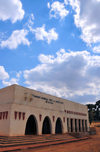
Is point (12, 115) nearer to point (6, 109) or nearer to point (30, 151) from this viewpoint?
point (6, 109)

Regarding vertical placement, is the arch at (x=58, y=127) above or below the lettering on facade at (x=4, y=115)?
below

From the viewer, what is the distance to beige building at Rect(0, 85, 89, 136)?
1684cm

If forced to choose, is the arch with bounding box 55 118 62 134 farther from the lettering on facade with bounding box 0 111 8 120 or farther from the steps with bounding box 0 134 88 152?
the lettering on facade with bounding box 0 111 8 120

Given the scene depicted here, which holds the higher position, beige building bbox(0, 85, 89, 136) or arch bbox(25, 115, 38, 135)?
beige building bbox(0, 85, 89, 136)

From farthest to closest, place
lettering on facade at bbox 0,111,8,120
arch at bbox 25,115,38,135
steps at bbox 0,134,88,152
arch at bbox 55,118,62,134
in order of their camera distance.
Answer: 1. arch at bbox 55,118,62,134
2. arch at bbox 25,115,38,135
3. lettering on facade at bbox 0,111,8,120
4. steps at bbox 0,134,88,152

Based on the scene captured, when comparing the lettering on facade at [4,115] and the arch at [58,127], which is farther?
the arch at [58,127]

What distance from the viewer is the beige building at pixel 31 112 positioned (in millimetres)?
16844

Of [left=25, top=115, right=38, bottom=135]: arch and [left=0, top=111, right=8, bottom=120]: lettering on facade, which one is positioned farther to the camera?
[left=25, top=115, right=38, bottom=135]: arch

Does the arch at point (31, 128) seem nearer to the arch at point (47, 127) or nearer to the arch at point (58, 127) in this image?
the arch at point (47, 127)

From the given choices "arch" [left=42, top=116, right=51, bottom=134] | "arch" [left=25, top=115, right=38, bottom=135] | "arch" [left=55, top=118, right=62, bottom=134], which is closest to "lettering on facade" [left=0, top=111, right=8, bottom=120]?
"arch" [left=25, top=115, right=38, bottom=135]

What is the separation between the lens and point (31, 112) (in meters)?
19.5

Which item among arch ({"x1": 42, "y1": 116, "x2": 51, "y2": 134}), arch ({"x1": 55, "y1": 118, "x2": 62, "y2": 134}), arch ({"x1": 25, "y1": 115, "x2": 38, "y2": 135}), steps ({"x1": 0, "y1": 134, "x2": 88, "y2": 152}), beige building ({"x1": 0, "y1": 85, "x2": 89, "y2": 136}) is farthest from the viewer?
arch ({"x1": 55, "y1": 118, "x2": 62, "y2": 134})

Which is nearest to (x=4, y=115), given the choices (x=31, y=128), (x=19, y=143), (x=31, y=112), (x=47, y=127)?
(x=31, y=112)

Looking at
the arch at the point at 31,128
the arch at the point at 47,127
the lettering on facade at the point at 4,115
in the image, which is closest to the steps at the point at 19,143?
the lettering on facade at the point at 4,115
